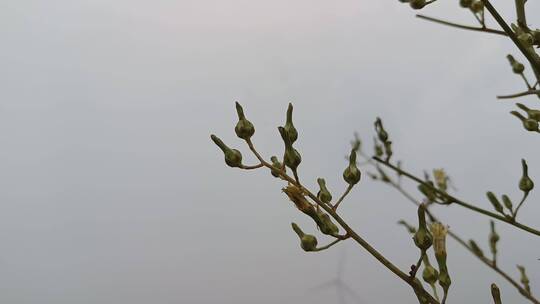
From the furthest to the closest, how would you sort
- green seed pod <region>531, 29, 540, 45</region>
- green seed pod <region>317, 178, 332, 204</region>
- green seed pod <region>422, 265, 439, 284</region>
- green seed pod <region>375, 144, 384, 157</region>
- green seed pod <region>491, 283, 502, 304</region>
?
green seed pod <region>375, 144, 384, 157</region> < green seed pod <region>531, 29, 540, 45</region> < green seed pod <region>317, 178, 332, 204</region> < green seed pod <region>422, 265, 439, 284</region> < green seed pod <region>491, 283, 502, 304</region>

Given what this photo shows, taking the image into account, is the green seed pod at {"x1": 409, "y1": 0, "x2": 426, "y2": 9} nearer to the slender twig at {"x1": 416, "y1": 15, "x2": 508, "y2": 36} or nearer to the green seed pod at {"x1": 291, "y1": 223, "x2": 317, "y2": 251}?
the slender twig at {"x1": 416, "y1": 15, "x2": 508, "y2": 36}

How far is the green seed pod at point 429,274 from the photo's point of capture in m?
1.30

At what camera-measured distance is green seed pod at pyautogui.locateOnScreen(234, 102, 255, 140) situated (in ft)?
5.11

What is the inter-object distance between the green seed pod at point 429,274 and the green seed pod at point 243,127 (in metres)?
0.68

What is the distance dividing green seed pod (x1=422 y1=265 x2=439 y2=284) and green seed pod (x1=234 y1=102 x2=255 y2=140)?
2.23 ft

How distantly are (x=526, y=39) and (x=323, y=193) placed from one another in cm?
85

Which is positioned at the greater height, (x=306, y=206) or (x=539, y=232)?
(x=306, y=206)

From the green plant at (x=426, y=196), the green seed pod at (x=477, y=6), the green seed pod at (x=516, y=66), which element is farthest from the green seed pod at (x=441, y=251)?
the green seed pod at (x=516, y=66)

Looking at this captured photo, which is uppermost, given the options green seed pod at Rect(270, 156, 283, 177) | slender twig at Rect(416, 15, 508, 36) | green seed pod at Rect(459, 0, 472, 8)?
green seed pod at Rect(459, 0, 472, 8)

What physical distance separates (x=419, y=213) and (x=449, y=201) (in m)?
0.94

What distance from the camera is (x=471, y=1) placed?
1.88m

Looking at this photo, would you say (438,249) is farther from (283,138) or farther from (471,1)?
(471,1)

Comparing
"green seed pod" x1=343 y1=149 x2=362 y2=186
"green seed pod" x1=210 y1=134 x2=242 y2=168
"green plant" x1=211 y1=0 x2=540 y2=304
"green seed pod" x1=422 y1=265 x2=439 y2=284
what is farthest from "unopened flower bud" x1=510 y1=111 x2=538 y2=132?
"green seed pod" x1=210 y1=134 x2=242 y2=168

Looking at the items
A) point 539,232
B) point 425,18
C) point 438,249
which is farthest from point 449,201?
point 425,18
